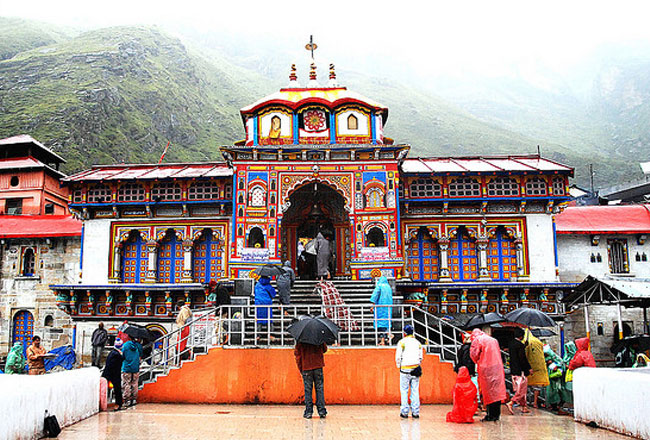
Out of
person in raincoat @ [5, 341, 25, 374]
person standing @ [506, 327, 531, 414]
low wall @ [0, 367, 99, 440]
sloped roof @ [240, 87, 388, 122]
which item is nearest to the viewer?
low wall @ [0, 367, 99, 440]

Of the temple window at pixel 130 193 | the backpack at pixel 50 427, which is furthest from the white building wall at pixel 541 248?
the backpack at pixel 50 427

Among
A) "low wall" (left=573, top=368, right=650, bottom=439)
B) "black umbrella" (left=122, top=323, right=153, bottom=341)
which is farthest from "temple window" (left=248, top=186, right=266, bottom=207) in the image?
"low wall" (left=573, top=368, right=650, bottom=439)

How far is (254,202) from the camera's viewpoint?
20312mm

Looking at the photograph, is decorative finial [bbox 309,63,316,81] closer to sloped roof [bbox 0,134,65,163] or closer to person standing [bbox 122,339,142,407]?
person standing [bbox 122,339,142,407]

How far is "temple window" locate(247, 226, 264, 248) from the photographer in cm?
2020

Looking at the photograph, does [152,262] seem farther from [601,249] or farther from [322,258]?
[601,249]

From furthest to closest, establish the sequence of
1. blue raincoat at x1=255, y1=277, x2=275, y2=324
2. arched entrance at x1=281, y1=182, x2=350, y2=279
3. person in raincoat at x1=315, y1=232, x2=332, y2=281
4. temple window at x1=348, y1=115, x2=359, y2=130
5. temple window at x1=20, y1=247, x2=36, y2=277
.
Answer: temple window at x1=20, y1=247, x2=36, y2=277
arched entrance at x1=281, y1=182, x2=350, y2=279
temple window at x1=348, y1=115, x2=359, y2=130
person in raincoat at x1=315, y1=232, x2=332, y2=281
blue raincoat at x1=255, y1=277, x2=275, y2=324

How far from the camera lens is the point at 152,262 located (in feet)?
75.2

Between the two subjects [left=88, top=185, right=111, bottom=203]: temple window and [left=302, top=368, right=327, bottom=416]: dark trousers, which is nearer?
[left=302, top=368, right=327, bottom=416]: dark trousers

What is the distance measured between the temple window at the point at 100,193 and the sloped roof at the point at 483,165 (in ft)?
40.9

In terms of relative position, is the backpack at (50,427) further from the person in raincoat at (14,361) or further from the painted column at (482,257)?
the painted column at (482,257)

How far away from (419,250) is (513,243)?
3856 mm

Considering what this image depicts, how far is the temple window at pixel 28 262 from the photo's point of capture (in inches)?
980

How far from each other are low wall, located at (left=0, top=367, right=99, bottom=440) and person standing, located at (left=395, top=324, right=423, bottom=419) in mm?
6048
